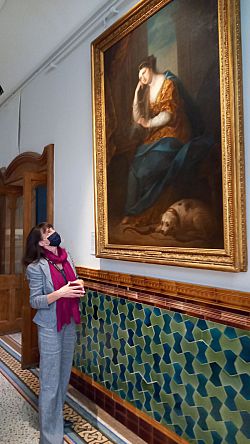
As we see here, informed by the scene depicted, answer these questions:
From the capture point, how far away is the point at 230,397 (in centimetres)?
181

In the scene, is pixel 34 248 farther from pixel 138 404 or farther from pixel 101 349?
pixel 138 404

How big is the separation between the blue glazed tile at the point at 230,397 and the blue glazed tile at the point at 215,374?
55 mm

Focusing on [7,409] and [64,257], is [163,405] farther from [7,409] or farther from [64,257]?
[7,409]

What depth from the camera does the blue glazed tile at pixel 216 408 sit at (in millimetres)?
1873

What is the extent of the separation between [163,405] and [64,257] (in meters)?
1.24

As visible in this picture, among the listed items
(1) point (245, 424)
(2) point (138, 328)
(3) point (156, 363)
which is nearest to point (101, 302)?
(2) point (138, 328)

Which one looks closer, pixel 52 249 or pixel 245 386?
pixel 245 386

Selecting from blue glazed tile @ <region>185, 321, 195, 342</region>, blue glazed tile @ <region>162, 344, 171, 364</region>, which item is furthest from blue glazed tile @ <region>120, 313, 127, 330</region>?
blue glazed tile @ <region>185, 321, 195, 342</region>

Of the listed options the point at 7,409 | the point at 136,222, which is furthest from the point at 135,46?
the point at 7,409

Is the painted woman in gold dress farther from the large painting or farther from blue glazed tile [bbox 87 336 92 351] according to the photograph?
blue glazed tile [bbox 87 336 92 351]

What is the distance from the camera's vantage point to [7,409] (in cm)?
298

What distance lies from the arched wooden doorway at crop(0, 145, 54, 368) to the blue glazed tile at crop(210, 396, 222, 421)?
2.58m

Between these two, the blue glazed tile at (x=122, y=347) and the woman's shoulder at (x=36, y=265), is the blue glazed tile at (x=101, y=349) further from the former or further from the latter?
the woman's shoulder at (x=36, y=265)

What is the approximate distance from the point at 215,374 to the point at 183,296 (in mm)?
467
